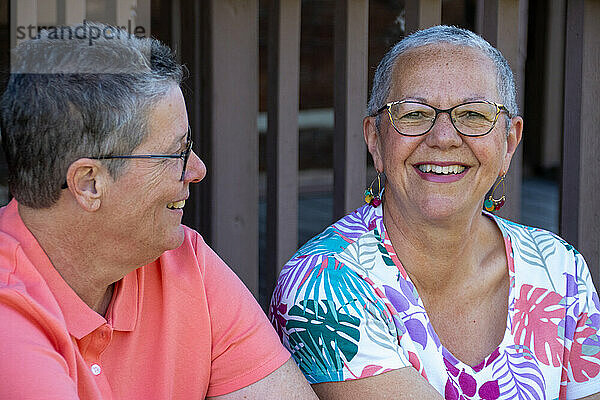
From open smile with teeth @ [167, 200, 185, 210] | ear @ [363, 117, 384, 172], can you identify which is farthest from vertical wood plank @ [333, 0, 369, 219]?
open smile with teeth @ [167, 200, 185, 210]

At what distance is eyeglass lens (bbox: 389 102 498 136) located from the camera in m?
2.04

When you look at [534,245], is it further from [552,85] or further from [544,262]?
[552,85]

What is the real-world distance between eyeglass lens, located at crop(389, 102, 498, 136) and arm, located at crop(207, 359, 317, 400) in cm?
66

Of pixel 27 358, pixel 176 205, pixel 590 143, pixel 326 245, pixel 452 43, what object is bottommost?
pixel 27 358

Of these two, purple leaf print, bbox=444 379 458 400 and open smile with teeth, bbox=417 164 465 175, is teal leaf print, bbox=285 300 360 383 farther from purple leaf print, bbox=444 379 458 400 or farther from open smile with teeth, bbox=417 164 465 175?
open smile with teeth, bbox=417 164 465 175

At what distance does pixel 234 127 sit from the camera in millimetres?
2496

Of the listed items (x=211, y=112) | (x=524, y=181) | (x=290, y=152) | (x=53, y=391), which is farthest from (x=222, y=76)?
(x=524, y=181)

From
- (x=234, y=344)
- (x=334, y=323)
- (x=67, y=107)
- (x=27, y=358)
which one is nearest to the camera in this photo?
(x=27, y=358)

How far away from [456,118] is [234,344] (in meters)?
0.76

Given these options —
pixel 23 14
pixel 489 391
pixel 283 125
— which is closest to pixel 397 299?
pixel 489 391

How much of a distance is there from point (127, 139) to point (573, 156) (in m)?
1.68

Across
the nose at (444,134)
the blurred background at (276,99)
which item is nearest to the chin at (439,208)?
the nose at (444,134)

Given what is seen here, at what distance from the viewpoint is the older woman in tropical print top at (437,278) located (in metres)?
1.95

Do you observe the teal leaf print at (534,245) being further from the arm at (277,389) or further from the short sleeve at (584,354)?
the arm at (277,389)
